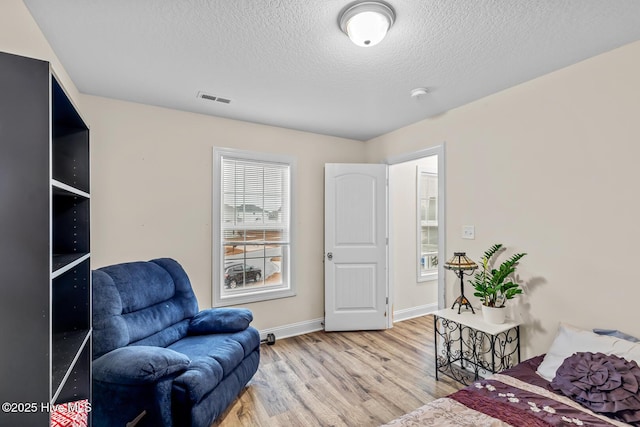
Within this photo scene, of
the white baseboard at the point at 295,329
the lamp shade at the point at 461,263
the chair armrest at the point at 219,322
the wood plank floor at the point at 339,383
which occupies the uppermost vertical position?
the lamp shade at the point at 461,263

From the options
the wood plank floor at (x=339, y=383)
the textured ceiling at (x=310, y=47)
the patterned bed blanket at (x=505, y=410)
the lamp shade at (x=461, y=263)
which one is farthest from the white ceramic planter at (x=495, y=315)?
the textured ceiling at (x=310, y=47)

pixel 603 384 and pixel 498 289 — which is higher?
pixel 498 289

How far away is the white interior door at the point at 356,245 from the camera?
12.4ft

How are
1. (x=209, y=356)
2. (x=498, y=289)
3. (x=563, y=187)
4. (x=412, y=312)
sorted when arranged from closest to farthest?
(x=209, y=356) < (x=563, y=187) < (x=498, y=289) < (x=412, y=312)

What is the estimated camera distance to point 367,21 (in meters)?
1.60

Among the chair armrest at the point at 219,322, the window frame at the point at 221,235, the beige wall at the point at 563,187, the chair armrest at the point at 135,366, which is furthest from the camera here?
the window frame at the point at 221,235

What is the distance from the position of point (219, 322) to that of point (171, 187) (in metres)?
1.40

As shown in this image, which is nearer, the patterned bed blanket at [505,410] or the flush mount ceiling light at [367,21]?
the patterned bed blanket at [505,410]

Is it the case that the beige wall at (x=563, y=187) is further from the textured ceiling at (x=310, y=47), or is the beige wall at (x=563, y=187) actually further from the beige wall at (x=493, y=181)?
the textured ceiling at (x=310, y=47)

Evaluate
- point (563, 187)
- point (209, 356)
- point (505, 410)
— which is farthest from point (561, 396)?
point (209, 356)

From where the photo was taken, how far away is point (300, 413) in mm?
2180

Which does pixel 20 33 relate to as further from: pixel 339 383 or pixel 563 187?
pixel 563 187

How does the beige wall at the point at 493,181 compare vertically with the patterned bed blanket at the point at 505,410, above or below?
above

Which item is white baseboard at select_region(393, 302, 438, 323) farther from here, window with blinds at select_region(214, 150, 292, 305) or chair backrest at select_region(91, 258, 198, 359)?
chair backrest at select_region(91, 258, 198, 359)
